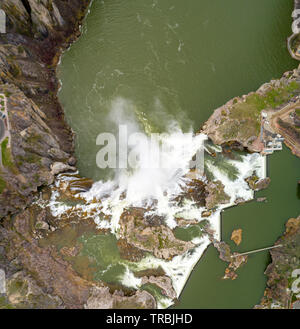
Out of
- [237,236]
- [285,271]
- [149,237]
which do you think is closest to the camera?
[285,271]

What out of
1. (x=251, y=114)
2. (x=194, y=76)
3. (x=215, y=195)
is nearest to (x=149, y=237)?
(x=215, y=195)

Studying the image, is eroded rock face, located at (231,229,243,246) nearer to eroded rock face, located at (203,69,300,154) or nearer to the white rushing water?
the white rushing water

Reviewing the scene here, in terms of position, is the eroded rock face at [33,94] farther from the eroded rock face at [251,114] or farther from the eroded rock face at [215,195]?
the eroded rock face at [251,114]

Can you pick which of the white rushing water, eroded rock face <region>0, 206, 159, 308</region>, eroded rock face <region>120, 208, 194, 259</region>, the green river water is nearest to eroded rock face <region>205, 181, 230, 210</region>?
the white rushing water

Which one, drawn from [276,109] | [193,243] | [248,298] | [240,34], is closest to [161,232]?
[193,243]

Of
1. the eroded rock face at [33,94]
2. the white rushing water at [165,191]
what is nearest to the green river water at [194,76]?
the white rushing water at [165,191]

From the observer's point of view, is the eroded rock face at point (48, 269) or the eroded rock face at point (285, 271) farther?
the eroded rock face at point (285, 271)

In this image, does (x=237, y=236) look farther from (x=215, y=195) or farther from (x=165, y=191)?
(x=165, y=191)
